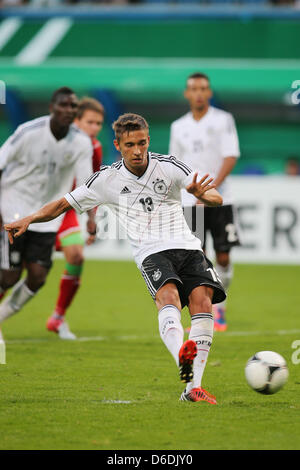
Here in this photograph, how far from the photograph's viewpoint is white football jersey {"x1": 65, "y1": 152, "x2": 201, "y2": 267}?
20.3 feet

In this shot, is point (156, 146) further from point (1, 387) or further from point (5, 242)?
point (1, 387)

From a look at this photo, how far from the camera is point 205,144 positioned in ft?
31.9

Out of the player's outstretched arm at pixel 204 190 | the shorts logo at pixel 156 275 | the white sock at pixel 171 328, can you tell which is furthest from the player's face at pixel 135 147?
the white sock at pixel 171 328

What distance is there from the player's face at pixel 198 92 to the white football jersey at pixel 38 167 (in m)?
1.47

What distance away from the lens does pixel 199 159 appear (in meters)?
9.74

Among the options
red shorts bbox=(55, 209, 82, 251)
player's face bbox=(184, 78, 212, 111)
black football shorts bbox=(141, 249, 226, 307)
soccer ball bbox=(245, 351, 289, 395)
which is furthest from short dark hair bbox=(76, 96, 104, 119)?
soccer ball bbox=(245, 351, 289, 395)

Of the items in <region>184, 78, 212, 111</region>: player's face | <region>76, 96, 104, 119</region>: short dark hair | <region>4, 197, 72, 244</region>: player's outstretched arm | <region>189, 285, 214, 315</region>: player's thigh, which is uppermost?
<region>184, 78, 212, 111</region>: player's face

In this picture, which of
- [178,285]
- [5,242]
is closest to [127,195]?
[178,285]

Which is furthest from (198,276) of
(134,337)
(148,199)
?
(134,337)

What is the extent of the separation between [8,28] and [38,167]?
1644cm

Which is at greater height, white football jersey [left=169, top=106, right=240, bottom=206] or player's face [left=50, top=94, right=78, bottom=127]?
player's face [left=50, top=94, right=78, bottom=127]

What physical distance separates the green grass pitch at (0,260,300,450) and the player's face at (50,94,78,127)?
2.10 m

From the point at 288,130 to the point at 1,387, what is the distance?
1785 centimetres

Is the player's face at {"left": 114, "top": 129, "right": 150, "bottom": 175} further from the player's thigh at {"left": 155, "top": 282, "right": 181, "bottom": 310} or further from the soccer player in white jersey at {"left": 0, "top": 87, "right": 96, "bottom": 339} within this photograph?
the soccer player in white jersey at {"left": 0, "top": 87, "right": 96, "bottom": 339}
